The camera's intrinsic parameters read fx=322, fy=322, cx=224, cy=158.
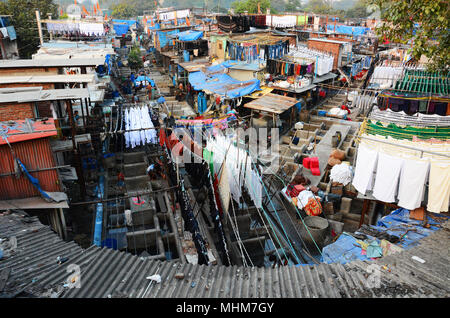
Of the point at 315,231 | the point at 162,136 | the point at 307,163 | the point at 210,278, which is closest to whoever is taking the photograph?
the point at 210,278

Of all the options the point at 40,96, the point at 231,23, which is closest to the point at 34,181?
the point at 40,96

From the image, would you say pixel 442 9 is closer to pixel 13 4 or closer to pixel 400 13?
pixel 400 13

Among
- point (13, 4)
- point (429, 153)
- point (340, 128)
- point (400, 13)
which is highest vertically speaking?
point (13, 4)

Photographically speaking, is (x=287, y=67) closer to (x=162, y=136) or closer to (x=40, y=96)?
(x=162, y=136)

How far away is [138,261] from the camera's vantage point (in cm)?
623

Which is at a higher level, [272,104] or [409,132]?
[409,132]

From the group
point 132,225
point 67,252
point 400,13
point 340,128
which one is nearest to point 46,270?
point 67,252

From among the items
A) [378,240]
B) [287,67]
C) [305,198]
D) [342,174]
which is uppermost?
[287,67]

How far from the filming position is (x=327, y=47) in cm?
2902

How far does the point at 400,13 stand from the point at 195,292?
9.08m

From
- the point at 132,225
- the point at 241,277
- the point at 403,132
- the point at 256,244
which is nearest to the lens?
the point at 241,277

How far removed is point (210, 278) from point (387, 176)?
6.21 meters

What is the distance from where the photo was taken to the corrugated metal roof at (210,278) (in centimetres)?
535

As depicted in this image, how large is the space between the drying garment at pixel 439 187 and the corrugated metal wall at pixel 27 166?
1062 cm
